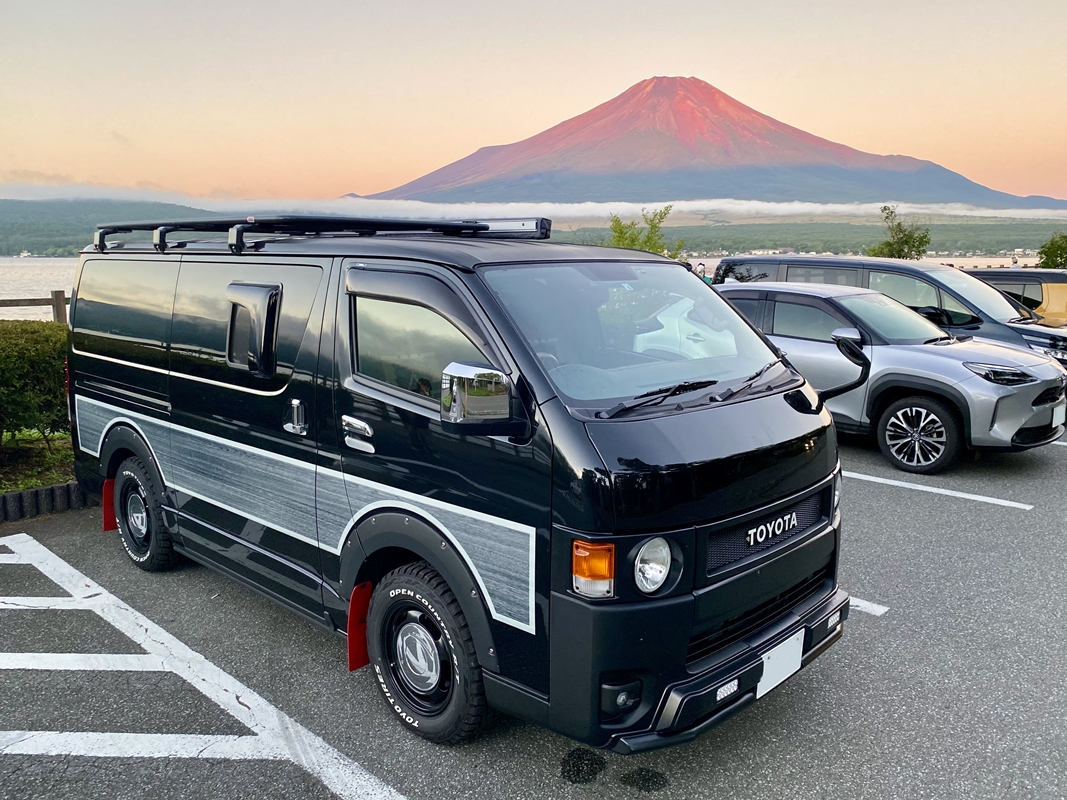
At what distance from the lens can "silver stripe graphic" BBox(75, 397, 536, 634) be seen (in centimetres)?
257

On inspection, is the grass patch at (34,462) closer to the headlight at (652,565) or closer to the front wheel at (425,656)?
the front wheel at (425,656)

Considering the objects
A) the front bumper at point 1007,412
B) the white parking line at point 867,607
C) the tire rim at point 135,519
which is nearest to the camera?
the white parking line at point 867,607

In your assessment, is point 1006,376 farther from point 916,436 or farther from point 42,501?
point 42,501

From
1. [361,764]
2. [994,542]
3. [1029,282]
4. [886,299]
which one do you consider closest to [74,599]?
[361,764]

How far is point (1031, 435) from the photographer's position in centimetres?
679

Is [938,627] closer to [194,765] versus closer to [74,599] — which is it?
[194,765]

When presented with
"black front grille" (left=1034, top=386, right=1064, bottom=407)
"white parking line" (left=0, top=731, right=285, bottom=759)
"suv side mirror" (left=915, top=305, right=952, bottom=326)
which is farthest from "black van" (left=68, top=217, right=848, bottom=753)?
"suv side mirror" (left=915, top=305, right=952, bottom=326)

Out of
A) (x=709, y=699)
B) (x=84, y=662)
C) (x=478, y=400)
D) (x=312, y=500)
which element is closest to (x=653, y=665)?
(x=709, y=699)

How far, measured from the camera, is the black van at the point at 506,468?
2434 mm

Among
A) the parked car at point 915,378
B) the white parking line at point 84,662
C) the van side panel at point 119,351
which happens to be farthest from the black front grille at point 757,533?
the parked car at point 915,378

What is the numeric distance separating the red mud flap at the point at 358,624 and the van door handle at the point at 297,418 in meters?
0.72

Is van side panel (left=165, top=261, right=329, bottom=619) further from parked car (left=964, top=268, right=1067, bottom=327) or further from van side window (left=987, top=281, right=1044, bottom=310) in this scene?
van side window (left=987, top=281, right=1044, bottom=310)

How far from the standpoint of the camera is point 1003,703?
10.9 feet

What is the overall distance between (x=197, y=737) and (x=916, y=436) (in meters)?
6.42
